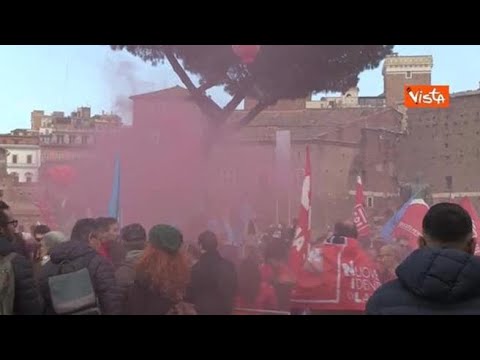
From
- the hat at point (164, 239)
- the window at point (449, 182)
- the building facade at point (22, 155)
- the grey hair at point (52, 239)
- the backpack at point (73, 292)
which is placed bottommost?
the backpack at point (73, 292)

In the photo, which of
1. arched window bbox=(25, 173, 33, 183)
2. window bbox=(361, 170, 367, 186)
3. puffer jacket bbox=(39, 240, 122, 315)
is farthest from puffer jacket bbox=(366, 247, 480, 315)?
arched window bbox=(25, 173, 33, 183)

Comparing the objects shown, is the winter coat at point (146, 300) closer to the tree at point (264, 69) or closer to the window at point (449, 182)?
the tree at point (264, 69)

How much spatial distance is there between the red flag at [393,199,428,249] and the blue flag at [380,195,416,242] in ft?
0.10

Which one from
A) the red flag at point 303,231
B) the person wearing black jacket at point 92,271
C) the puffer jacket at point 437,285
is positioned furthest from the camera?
the red flag at point 303,231

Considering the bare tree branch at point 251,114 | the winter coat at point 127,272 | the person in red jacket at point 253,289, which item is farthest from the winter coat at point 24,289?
the bare tree branch at point 251,114

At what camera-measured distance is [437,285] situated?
6.72 ft

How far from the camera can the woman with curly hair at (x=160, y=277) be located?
3742 mm

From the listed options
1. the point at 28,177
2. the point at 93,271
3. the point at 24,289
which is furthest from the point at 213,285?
the point at 28,177

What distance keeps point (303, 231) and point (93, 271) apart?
2.10 meters

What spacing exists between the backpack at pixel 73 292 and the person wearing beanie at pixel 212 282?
2.62 feet

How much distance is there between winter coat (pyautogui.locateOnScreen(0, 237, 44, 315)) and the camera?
11.0ft
